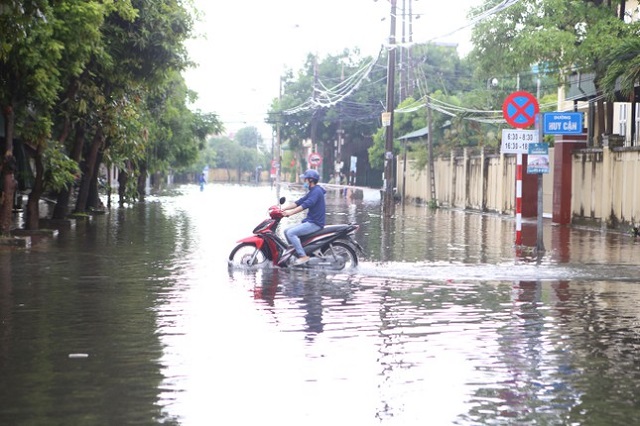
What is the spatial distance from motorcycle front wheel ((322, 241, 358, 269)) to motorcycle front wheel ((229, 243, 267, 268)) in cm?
113

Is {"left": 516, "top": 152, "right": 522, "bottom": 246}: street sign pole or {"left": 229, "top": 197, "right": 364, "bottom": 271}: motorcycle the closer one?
{"left": 229, "top": 197, "right": 364, "bottom": 271}: motorcycle

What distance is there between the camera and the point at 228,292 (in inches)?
565

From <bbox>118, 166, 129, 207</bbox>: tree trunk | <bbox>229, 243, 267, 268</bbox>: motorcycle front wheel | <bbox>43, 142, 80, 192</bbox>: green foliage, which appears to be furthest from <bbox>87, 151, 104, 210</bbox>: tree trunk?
<bbox>229, 243, 267, 268</bbox>: motorcycle front wheel

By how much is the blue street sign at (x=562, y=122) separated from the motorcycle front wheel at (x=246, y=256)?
7841mm

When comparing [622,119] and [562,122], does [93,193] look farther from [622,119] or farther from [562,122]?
[562,122]

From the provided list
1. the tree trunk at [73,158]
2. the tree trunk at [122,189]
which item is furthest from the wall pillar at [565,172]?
the tree trunk at [122,189]

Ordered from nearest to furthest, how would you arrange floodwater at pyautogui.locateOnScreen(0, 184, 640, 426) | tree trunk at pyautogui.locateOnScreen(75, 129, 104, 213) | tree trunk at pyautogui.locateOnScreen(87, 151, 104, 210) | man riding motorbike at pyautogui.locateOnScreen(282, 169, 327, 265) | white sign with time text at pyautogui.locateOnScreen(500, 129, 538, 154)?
1. floodwater at pyautogui.locateOnScreen(0, 184, 640, 426)
2. man riding motorbike at pyautogui.locateOnScreen(282, 169, 327, 265)
3. white sign with time text at pyautogui.locateOnScreen(500, 129, 538, 154)
4. tree trunk at pyautogui.locateOnScreen(75, 129, 104, 213)
5. tree trunk at pyautogui.locateOnScreen(87, 151, 104, 210)

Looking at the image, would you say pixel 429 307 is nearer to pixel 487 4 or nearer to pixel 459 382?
pixel 459 382

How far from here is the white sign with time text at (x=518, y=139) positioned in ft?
71.6

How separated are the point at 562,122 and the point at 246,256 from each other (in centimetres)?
840

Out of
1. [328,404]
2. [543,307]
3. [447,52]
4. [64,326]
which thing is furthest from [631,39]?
[447,52]

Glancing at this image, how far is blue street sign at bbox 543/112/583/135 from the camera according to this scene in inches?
880

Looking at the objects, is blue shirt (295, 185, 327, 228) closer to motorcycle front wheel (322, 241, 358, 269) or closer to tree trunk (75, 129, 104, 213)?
motorcycle front wheel (322, 241, 358, 269)

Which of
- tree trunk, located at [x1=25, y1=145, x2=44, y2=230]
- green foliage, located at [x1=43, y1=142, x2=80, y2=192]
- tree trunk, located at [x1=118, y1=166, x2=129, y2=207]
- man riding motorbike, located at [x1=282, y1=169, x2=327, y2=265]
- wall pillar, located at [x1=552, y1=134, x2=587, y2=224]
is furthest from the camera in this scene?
tree trunk, located at [x1=118, y1=166, x2=129, y2=207]
